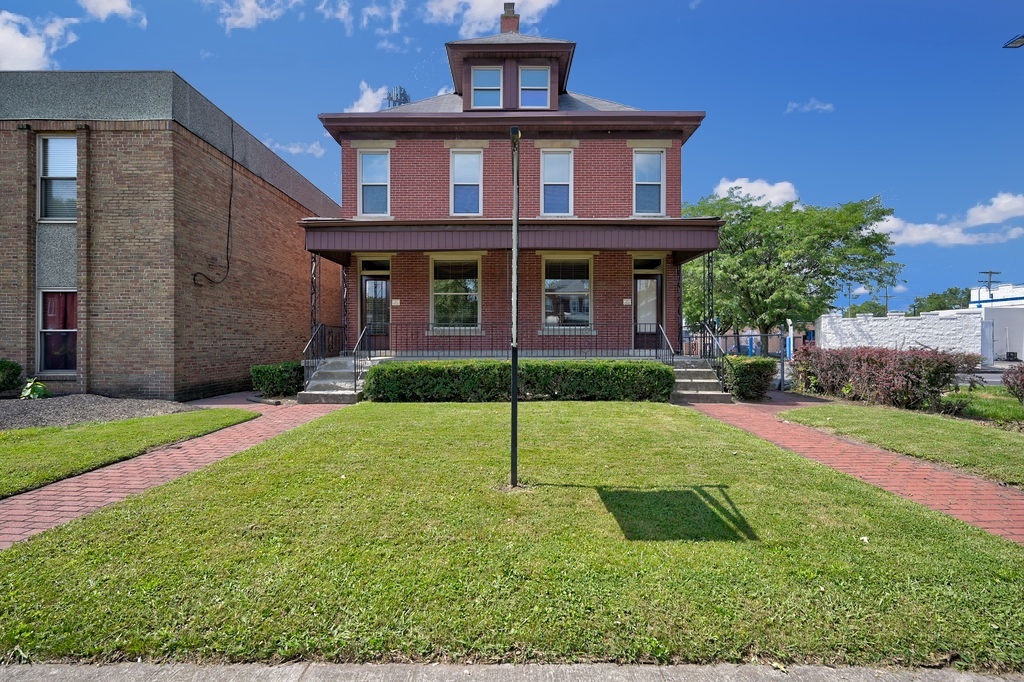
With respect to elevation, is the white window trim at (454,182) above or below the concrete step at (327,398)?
above

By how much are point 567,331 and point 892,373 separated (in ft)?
24.4

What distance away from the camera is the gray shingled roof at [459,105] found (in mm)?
14469

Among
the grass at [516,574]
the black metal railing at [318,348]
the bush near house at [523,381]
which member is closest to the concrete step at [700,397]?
the bush near house at [523,381]

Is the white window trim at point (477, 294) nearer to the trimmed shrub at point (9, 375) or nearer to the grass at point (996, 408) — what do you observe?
the trimmed shrub at point (9, 375)

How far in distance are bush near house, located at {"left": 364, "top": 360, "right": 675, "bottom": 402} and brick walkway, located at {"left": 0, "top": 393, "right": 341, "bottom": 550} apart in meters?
2.45

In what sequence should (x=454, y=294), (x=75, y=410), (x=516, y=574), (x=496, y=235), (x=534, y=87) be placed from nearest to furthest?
(x=516, y=574) < (x=75, y=410) < (x=496, y=235) < (x=454, y=294) < (x=534, y=87)

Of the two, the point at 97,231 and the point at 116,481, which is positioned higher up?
the point at 97,231

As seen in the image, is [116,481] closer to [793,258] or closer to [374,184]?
[374,184]

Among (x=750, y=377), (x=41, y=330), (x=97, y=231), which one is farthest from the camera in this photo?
(x=750, y=377)

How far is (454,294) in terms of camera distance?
45.6 feet

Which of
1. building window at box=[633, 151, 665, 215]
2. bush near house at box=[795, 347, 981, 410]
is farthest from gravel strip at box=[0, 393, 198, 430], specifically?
bush near house at box=[795, 347, 981, 410]

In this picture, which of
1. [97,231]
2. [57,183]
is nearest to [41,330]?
[97,231]

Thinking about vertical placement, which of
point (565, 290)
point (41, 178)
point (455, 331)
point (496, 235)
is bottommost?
point (455, 331)

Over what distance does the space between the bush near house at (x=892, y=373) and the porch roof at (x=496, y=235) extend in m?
4.17
